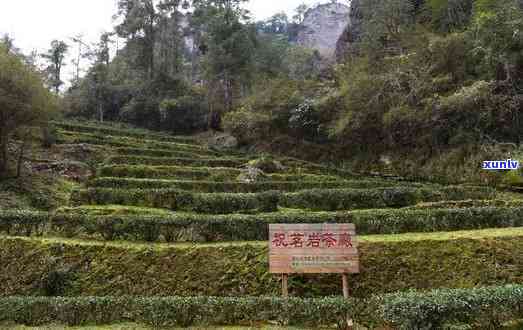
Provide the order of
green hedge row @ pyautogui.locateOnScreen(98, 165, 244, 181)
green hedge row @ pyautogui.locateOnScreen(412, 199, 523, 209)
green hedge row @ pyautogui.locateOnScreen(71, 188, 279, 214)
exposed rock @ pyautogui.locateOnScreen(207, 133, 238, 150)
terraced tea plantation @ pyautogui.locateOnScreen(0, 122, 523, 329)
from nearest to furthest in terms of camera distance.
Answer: terraced tea plantation @ pyautogui.locateOnScreen(0, 122, 523, 329)
green hedge row @ pyautogui.locateOnScreen(412, 199, 523, 209)
green hedge row @ pyautogui.locateOnScreen(71, 188, 279, 214)
green hedge row @ pyautogui.locateOnScreen(98, 165, 244, 181)
exposed rock @ pyautogui.locateOnScreen(207, 133, 238, 150)

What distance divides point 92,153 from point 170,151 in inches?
175

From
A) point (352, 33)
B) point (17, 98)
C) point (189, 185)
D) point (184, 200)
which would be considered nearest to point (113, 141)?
point (17, 98)

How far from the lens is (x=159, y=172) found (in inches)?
715

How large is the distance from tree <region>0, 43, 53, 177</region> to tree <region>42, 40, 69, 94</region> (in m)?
30.0


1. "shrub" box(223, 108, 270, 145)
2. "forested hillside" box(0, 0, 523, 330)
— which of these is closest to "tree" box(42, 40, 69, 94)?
"forested hillside" box(0, 0, 523, 330)

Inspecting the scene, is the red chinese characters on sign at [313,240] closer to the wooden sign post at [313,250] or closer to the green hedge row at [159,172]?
the wooden sign post at [313,250]

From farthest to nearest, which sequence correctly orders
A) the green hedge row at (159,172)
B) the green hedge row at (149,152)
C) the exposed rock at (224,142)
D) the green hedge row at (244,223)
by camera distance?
the exposed rock at (224,142) < the green hedge row at (149,152) < the green hedge row at (159,172) < the green hedge row at (244,223)

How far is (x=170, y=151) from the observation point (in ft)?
77.8

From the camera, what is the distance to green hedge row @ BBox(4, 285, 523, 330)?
230 inches

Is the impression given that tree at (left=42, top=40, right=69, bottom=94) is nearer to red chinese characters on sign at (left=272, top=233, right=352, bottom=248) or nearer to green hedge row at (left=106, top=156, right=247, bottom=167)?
green hedge row at (left=106, top=156, right=247, bottom=167)

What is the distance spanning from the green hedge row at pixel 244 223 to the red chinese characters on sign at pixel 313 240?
80.4 inches

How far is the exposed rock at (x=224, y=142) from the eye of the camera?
30516 mm

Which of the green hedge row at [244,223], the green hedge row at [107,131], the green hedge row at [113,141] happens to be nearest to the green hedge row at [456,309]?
the green hedge row at [244,223]

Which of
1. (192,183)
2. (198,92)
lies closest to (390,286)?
(192,183)
